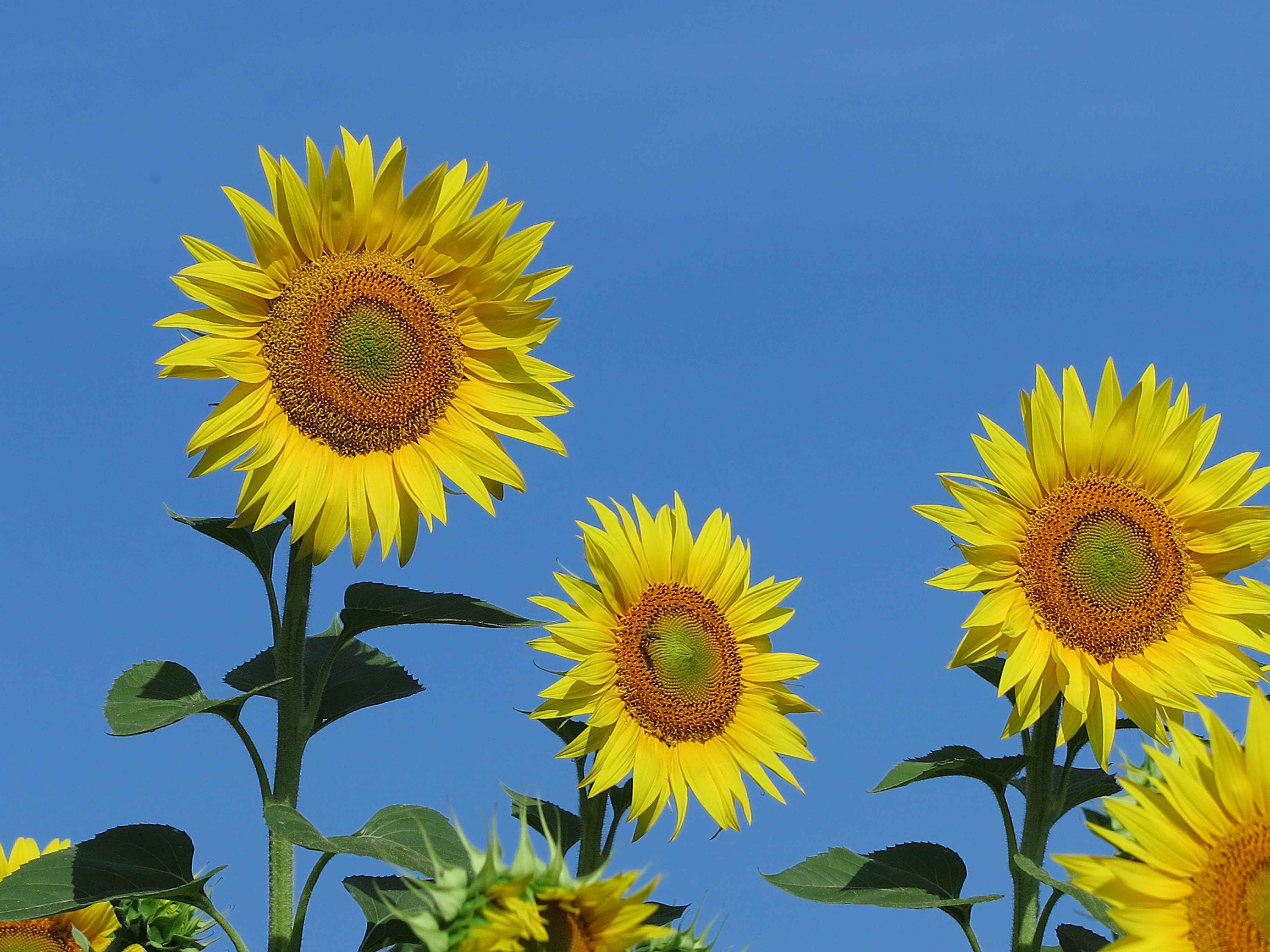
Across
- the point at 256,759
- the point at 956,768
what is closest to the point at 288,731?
the point at 256,759

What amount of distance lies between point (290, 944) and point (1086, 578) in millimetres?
3221

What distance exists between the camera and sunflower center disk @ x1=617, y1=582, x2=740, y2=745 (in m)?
6.52

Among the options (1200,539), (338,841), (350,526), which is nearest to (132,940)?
(338,841)

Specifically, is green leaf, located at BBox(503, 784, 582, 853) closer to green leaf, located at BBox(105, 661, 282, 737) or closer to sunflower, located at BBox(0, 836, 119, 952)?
green leaf, located at BBox(105, 661, 282, 737)

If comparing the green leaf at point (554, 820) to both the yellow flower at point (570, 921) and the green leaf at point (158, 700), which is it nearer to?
the green leaf at point (158, 700)

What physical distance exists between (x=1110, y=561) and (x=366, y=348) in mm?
2897

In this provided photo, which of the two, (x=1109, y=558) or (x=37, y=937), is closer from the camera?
(x=1109, y=558)

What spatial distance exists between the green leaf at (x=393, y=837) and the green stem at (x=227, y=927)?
0.45 metres

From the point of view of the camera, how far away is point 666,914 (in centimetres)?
612

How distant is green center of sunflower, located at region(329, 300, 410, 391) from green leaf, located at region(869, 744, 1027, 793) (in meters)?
2.33

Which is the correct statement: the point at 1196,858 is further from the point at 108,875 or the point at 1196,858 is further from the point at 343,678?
the point at 108,875

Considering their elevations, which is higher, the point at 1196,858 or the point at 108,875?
the point at 1196,858

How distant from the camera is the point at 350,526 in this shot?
18.8 ft

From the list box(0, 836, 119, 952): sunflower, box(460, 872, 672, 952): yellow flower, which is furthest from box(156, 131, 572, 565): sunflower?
box(0, 836, 119, 952): sunflower
